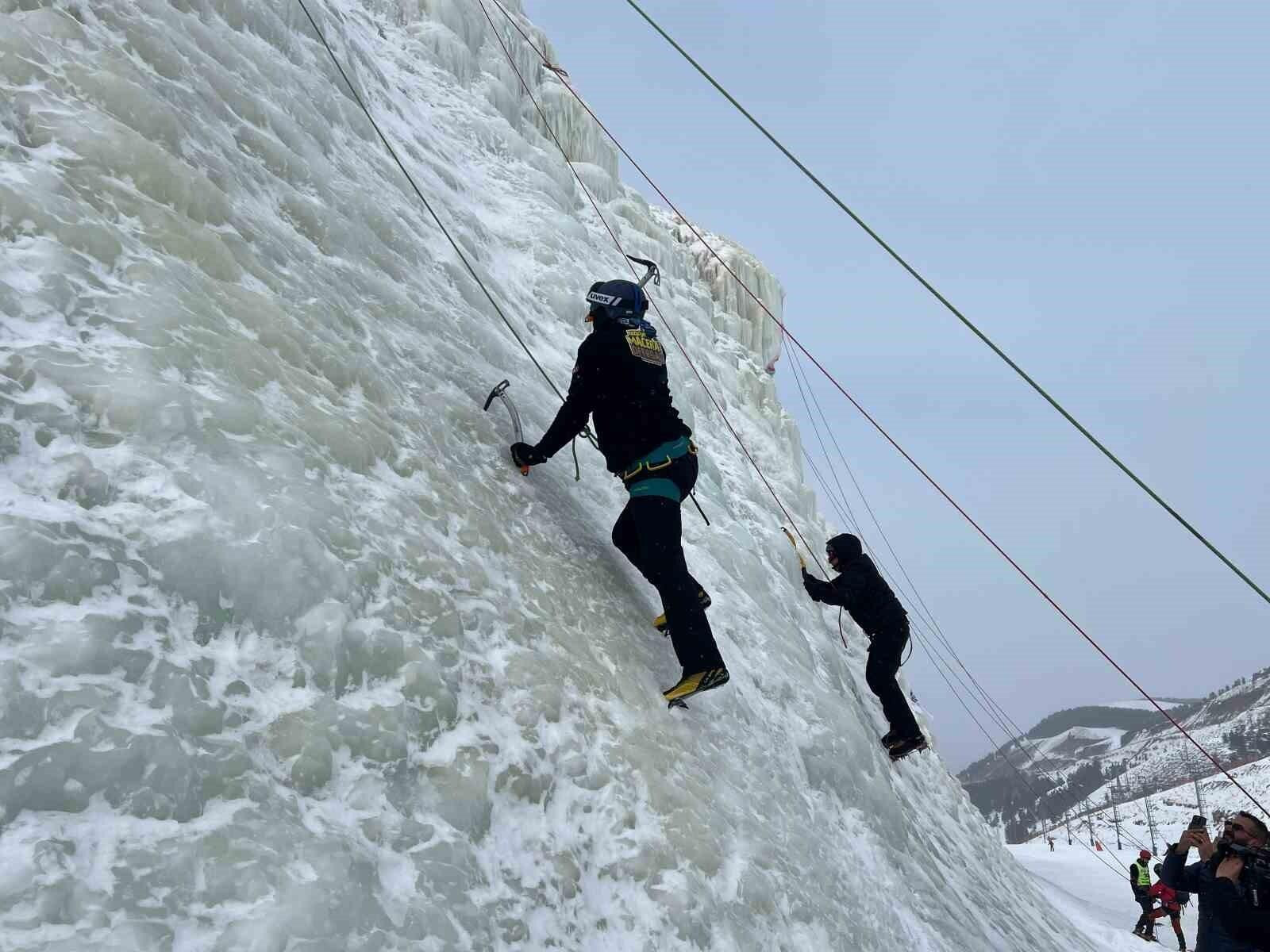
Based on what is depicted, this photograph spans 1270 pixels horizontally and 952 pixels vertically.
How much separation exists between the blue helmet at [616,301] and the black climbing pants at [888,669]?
3.49 meters

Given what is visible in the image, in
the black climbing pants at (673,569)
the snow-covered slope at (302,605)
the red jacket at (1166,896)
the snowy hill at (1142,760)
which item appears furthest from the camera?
the snowy hill at (1142,760)

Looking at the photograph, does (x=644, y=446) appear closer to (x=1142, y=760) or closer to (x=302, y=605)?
(x=302, y=605)

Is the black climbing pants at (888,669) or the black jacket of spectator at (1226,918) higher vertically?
the black jacket of spectator at (1226,918)

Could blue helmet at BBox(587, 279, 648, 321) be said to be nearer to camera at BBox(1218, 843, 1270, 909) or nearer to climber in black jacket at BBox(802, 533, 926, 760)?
climber in black jacket at BBox(802, 533, 926, 760)

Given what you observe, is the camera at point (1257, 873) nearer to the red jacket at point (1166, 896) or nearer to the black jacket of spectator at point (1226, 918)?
the black jacket of spectator at point (1226, 918)

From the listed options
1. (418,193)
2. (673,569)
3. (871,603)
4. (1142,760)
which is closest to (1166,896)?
(871,603)

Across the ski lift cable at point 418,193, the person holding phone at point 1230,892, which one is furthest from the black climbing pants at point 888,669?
the ski lift cable at point 418,193

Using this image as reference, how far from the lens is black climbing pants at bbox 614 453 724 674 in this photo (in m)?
3.95

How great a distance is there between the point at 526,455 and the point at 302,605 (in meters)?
1.98

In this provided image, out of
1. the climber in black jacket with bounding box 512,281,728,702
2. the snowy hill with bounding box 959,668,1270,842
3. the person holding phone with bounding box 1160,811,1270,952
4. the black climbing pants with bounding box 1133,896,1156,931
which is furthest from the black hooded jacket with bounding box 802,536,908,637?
the snowy hill with bounding box 959,668,1270,842

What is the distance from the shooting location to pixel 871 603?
6.23m

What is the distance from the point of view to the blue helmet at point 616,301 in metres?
4.36

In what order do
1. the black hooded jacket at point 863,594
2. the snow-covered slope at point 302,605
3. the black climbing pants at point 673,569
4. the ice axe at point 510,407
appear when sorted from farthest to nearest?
the black hooded jacket at point 863,594, the ice axe at point 510,407, the black climbing pants at point 673,569, the snow-covered slope at point 302,605

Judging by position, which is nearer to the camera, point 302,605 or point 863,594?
point 302,605
